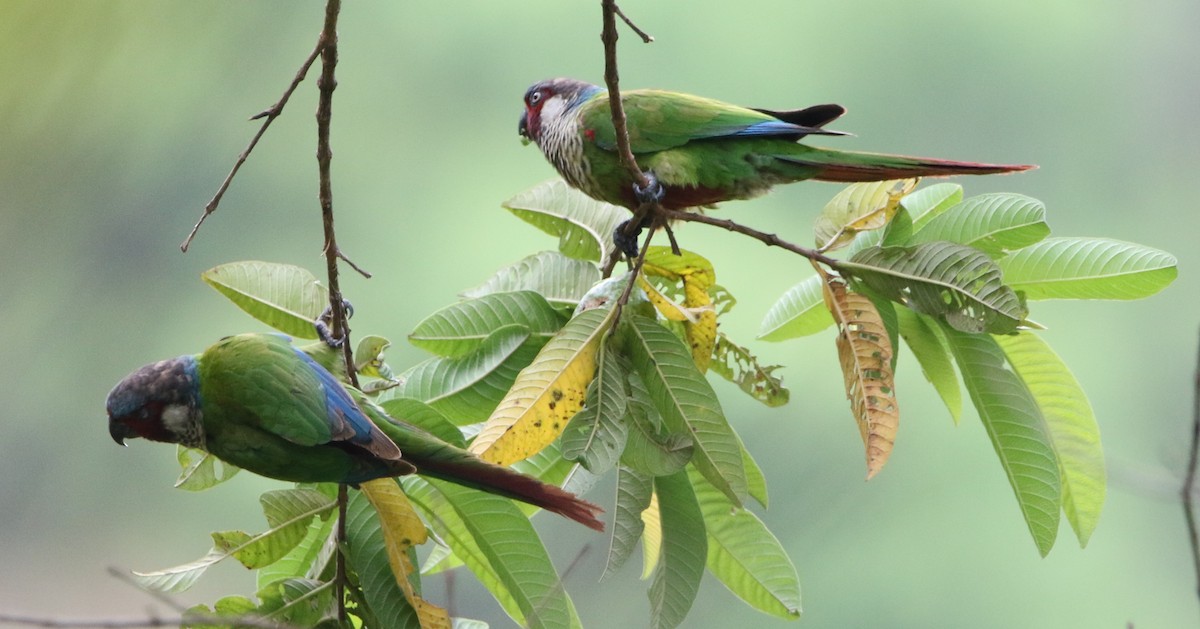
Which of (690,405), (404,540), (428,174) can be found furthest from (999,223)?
(428,174)

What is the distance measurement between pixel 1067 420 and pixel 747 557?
1.92 ft

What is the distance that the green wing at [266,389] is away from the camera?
1.58 metres

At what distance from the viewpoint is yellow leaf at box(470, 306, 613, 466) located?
1451 millimetres

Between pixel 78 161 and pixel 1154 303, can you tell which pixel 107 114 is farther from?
pixel 1154 303

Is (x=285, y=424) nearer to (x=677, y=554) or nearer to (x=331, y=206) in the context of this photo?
(x=331, y=206)

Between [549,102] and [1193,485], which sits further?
[549,102]

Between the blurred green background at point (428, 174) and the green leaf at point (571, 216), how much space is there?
8.42ft

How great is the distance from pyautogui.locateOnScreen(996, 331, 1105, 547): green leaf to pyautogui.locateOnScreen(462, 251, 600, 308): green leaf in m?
0.73

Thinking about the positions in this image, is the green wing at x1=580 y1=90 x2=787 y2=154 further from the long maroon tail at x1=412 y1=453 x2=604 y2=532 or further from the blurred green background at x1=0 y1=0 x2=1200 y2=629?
the blurred green background at x1=0 y1=0 x2=1200 y2=629

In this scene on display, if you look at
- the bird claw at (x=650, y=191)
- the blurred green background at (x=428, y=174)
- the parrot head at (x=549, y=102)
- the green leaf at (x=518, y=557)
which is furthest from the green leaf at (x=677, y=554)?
the blurred green background at (x=428, y=174)

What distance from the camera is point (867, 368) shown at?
1528mm

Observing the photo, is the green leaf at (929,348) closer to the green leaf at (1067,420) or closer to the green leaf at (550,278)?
the green leaf at (1067,420)

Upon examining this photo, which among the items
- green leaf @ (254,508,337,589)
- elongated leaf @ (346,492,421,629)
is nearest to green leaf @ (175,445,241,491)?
green leaf @ (254,508,337,589)

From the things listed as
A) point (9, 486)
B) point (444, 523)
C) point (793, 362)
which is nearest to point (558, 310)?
point (444, 523)
